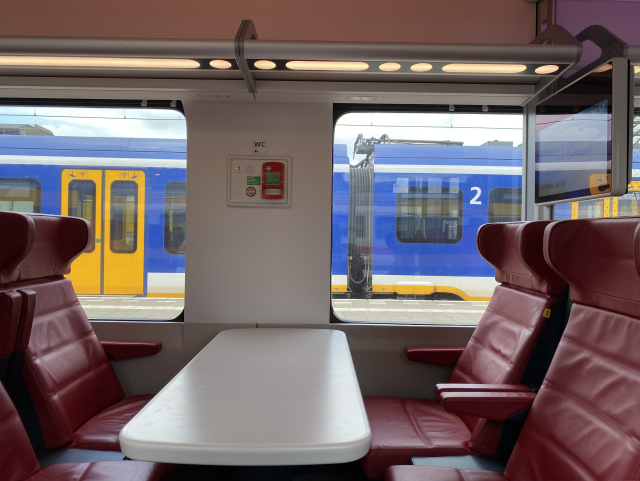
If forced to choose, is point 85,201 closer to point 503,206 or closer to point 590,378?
point 503,206

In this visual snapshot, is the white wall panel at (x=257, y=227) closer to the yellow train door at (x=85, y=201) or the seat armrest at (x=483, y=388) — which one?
the yellow train door at (x=85, y=201)

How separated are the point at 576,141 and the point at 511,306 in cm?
98

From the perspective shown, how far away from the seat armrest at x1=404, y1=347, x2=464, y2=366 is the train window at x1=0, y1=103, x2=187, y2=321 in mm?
1723

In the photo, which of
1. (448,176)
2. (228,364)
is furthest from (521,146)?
(228,364)

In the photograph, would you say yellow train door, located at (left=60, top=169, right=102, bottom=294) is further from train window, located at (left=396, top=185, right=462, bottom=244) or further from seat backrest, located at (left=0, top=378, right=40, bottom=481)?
train window, located at (left=396, top=185, right=462, bottom=244)

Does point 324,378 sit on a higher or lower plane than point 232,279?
lower

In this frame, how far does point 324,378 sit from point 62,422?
1.33m

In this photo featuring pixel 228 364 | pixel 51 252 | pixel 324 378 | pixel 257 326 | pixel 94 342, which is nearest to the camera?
pixel 324 378

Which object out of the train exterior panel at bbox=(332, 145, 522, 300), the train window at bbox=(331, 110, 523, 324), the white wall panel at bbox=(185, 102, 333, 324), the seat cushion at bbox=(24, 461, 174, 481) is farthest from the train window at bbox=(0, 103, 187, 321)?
the seat cushion at bbox=(24, 461, 174, 481)

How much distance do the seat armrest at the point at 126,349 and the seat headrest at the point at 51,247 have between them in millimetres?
588

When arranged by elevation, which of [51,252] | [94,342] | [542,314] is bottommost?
[94,342]

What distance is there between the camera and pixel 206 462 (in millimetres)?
1198

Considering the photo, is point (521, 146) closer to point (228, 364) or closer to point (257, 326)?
point (257, 326)

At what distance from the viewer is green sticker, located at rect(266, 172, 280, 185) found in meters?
2.96
